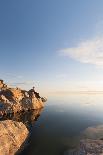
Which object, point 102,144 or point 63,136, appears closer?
point 102,144

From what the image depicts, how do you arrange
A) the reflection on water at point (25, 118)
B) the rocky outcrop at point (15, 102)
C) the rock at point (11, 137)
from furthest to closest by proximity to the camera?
the rocky outcrop at point (15, 102) < the reflection on water at point (25, 118) < the rock at point (11, 137)

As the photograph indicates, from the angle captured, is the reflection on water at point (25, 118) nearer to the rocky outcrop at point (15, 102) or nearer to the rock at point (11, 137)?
the rocky outcrop at point (15, 102)

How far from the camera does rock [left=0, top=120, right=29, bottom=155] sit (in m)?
43.9

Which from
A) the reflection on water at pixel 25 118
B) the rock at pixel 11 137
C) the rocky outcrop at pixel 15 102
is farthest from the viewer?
the rocky outcrop at pixel 15 102

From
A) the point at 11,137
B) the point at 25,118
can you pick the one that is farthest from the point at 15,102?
the point at 11,137

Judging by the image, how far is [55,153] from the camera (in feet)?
163

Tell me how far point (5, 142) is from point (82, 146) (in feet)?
66.1

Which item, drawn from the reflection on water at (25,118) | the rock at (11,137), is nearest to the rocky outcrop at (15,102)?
the reflection on water at (25,118)

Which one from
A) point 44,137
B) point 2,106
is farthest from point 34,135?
point 2,106

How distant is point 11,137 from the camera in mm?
49188

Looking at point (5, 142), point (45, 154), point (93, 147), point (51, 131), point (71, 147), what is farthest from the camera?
point (51, 131)

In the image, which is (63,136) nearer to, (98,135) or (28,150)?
(98,135)

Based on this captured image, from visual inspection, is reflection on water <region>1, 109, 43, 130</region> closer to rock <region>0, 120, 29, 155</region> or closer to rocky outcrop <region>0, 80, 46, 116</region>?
rocky outcrop <region>0, 80, 46, 116</region>

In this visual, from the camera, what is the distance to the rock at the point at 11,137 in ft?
144
